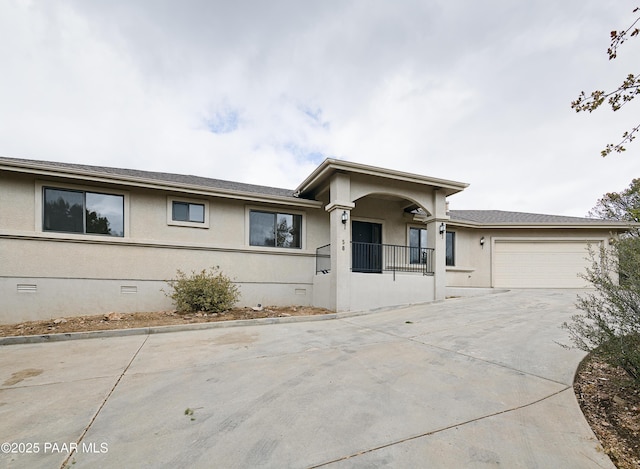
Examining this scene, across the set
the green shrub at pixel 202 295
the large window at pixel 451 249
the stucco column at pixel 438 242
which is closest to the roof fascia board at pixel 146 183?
the green shrub at pixel 202 295

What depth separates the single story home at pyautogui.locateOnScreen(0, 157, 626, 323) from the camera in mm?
7562

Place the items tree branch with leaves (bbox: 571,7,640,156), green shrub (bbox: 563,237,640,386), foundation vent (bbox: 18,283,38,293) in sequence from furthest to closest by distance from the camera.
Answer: foundation vent (bbox: 18,283,38,293) → tree branch with leaves (bbox: 571,7,640,156) → green shrub (bbox: 563,237,640,386)

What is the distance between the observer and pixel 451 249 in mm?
13570

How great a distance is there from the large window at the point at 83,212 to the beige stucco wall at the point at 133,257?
18cm

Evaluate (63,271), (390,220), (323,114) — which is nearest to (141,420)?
(63,271)

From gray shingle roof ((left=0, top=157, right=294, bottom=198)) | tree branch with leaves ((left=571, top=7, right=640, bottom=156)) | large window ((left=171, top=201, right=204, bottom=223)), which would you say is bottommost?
large window ((left=171, top=201, right=204, bottom=223))

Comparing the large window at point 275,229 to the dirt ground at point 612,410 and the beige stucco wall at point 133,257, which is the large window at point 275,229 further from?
the dirt ground at point 612,410

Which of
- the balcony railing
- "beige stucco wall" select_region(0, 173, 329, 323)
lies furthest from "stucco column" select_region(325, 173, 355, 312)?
"beige stucco wall" select_region(0, 173, 329, 323)

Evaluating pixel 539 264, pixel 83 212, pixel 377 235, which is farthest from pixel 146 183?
pixel 539 264

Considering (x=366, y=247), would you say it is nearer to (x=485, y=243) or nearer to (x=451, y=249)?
(x=451, y=249)

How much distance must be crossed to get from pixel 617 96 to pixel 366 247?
861 cm

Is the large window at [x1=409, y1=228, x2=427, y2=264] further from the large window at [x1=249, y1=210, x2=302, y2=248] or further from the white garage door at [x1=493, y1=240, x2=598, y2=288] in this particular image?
the large window at [x1=249, y1=210, x2=302, y2=248]

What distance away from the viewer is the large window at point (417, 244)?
11964 millimetres

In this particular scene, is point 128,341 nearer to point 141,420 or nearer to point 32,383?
point 32,383
